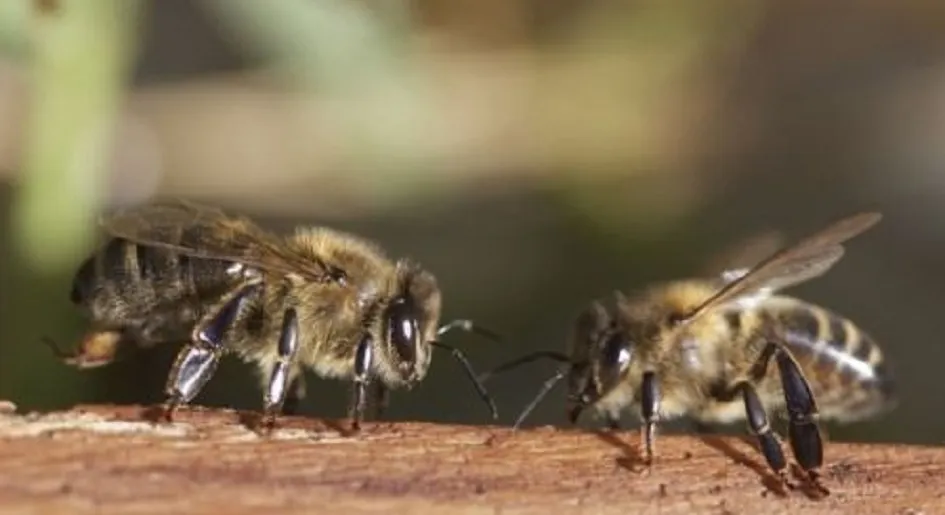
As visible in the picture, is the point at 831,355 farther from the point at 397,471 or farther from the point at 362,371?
the point at 397,471

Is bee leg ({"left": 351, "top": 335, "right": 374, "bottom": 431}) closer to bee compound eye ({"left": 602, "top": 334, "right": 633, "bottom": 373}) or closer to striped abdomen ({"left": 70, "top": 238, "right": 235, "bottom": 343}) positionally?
striped abdomen ({"left": 70, "top": 238, "right": 235, "bottom": 343})

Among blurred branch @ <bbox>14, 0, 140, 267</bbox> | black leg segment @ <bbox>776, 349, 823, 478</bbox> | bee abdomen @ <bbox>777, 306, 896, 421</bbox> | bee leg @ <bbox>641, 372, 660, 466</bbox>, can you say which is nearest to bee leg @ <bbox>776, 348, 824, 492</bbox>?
black leg segment @ <bbox>776, 349, 823, 478</bbox>

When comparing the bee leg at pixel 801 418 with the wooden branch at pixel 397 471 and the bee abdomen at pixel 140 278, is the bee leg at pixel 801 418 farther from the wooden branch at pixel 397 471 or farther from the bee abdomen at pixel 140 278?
the bee abdomen at pixel 140 278

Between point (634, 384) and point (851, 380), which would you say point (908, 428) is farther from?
point (634, 384)

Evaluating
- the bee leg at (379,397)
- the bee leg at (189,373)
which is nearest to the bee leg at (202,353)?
the bee leg at (189,373)

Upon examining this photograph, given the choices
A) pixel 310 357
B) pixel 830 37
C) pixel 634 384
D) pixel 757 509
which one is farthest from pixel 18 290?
pixel 830 37

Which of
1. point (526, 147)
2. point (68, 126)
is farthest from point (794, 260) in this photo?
point (526, 147)
